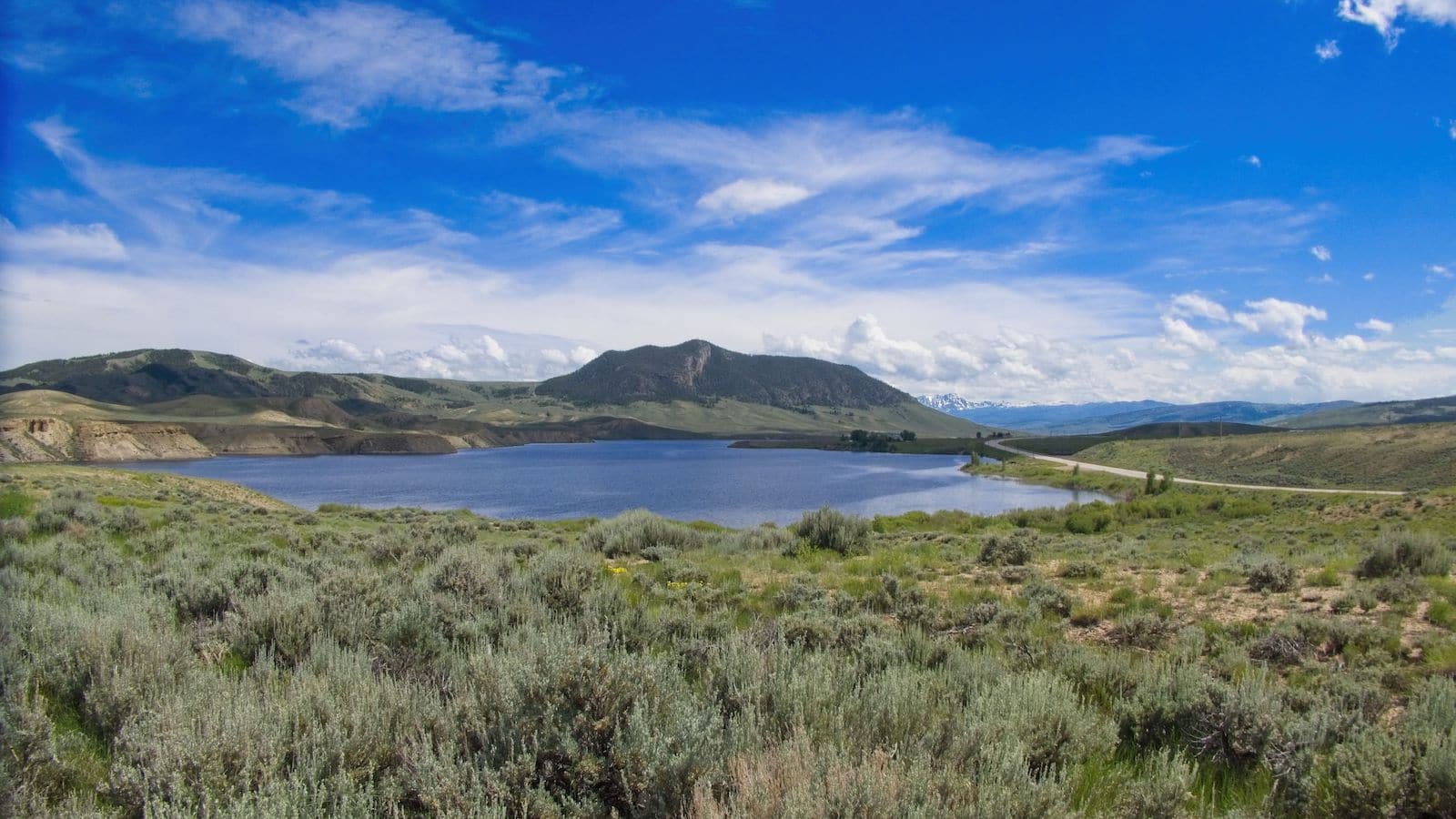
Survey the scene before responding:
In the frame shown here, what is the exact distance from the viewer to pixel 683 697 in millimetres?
4145

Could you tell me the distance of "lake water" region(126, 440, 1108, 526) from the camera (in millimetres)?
53825

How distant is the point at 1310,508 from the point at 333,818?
47.1 meters

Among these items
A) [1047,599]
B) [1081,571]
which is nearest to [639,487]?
[1081,571]

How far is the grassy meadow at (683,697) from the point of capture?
10.5 feet

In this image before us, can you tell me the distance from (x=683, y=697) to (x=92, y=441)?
141 meters

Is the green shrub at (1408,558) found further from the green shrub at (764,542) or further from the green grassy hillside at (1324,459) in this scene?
the green grassy hillside at (1324,459)

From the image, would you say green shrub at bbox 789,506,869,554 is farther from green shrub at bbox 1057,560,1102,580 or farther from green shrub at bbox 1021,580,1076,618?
green shrub at bbox 1021,580,1076,618

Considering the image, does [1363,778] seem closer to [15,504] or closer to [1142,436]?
[15,504]

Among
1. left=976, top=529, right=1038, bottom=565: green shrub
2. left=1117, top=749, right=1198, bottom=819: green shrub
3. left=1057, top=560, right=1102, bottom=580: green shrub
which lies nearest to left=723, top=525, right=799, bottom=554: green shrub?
left=976, top=529, right=1038, bottom=565: green shrub

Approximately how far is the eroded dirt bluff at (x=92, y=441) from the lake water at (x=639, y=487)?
306 inches

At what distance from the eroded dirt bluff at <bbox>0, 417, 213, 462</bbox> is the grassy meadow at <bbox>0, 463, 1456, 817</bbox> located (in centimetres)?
11487

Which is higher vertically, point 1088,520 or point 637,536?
point 637,536

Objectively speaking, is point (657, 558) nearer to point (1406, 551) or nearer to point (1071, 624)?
point (1071, 624)

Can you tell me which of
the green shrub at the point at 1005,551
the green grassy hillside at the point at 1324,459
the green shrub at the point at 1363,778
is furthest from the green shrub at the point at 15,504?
the green grassy hillside at the point at 1324,459
